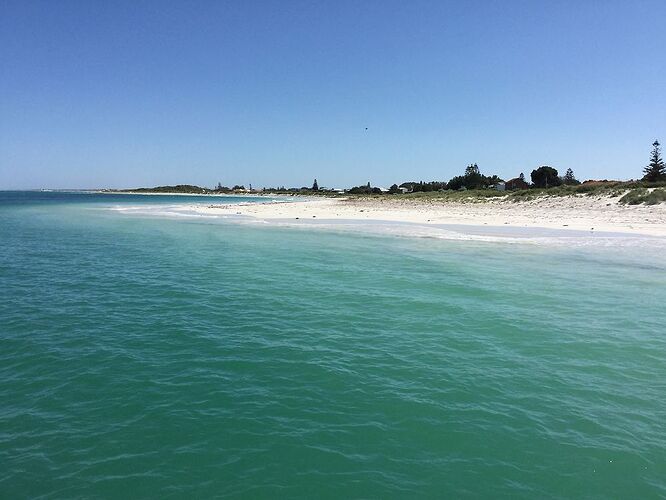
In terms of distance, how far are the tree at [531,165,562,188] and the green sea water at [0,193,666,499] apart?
306 feet

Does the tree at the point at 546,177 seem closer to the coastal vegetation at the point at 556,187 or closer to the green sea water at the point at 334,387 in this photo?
the coastal vegetation at the point at 556,187

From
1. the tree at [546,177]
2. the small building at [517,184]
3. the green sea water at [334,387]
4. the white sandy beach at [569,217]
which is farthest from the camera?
the small building at [517,184]

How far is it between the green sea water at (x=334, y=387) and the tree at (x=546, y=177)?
93.2 metres

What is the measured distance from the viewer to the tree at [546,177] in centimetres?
10434

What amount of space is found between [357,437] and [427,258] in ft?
60.0

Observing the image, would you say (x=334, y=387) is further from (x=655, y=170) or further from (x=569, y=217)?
(x=655, y=170)

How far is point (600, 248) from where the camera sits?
27141mm

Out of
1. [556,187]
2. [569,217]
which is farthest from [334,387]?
[556,187]

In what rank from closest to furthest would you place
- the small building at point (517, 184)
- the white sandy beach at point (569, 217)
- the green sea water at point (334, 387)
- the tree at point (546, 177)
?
the green sea water at point (334, 387), the white sandy beach at point (569, 217), the tree at point (546, 177), the small building at point (517, 184)

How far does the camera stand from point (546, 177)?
10481cm

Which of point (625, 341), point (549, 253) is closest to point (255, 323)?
point (625, 341)

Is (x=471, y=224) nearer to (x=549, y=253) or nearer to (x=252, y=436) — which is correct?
(x=549, y=253)

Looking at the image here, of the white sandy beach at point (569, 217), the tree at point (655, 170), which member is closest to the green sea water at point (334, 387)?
the white sandy beach at point (569, 217)

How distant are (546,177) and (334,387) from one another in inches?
4270
